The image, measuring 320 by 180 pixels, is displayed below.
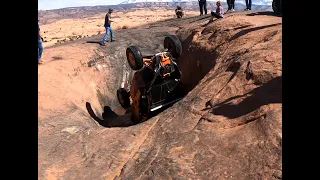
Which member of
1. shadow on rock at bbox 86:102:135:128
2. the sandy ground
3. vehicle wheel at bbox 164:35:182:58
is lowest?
shadow on rock at bbox 86:102:135:128

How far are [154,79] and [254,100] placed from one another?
3.60 metres

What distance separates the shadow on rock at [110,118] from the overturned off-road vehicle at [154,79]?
112 centimetres

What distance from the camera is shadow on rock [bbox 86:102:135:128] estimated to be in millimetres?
10334

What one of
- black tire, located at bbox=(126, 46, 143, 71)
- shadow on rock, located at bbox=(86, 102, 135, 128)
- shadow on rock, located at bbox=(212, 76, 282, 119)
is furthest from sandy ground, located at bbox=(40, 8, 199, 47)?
shadow on rock, located at bbox=(212, 76, 282, 119)

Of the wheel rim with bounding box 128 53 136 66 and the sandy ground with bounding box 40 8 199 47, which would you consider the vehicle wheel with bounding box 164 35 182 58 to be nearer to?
the wheel rim with bounding box 128 53 136 66

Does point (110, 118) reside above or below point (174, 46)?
below

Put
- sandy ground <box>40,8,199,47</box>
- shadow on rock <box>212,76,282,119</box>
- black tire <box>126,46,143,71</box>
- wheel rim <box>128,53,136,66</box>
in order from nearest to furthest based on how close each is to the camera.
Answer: shadow on rock <box>212,76,282,119</box>, black tire <box>126,46,143,71</box>, wheel rim <box>128,53,136,66</box>, sandy ground <box>40,8,199,47</box>

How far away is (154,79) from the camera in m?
8.49

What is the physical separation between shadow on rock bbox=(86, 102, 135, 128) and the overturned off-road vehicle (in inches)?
43.9

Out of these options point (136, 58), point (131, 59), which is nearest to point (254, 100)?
point (136, 58)

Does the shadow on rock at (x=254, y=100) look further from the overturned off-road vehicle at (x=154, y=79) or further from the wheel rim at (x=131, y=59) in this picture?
the wheel rim at (x=131, y=59)

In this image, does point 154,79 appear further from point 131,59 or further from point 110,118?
point 110,118
